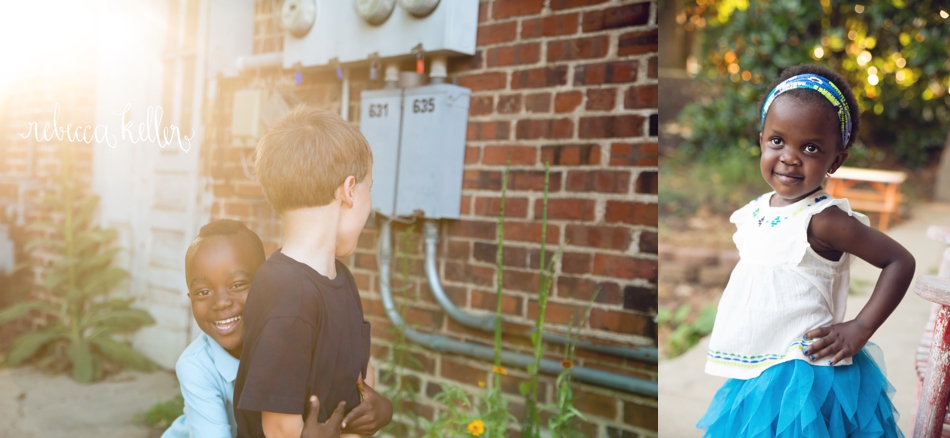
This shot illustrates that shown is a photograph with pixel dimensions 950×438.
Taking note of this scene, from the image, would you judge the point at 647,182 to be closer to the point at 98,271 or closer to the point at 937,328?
the point at 937,328

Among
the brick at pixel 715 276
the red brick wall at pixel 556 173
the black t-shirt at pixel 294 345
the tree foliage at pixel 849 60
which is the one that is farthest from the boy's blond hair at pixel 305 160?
the tree foliage at pixel 849 60

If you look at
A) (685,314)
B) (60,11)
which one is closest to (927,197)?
(685,314)

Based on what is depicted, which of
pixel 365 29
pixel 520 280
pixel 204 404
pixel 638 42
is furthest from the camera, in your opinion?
pixel 520 280

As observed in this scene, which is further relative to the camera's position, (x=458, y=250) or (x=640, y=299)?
(x=458, y=250)

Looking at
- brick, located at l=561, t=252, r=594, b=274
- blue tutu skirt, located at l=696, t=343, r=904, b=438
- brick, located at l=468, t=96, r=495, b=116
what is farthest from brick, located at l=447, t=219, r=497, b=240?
blue tutu skirt, located at l=696, t=343, r=904, b=438

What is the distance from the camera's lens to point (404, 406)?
2.24 m

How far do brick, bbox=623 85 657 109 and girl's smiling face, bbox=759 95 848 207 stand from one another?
0.45 meters

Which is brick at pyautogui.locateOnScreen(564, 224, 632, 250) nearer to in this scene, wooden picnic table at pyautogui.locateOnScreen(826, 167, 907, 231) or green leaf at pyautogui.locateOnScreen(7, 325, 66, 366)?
green leaf at pyautogui.locateOnScreen(7, 325, 66, 366)

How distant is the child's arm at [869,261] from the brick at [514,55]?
3.12ft

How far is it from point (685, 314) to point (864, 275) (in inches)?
39.8

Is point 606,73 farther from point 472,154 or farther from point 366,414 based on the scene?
point 366,414

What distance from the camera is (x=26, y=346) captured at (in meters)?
1.64

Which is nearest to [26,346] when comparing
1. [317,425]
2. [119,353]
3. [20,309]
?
[20,309]

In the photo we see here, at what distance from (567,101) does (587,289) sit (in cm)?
56
